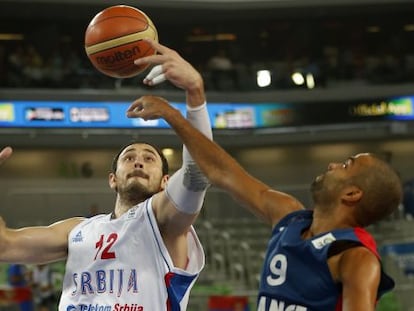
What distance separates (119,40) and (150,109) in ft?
3.29

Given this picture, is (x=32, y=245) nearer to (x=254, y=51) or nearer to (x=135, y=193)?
(x=135, y=193)

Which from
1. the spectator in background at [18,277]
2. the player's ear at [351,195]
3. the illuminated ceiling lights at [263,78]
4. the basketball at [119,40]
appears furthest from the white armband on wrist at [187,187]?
the illuminated ceiling lights at [263,78]

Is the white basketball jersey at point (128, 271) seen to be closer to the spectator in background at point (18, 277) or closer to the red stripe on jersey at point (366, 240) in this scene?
the red stripe on jersey at point (366, 240)

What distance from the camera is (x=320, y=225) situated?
12.0 feet

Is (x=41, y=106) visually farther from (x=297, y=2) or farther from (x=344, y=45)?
(x=344, y=45)

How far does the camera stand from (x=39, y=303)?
43.2 ft

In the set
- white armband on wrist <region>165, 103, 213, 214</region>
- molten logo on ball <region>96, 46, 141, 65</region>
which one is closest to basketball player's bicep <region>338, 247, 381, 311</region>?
white armband on wrist <region>165, 103, 213, 214</region>

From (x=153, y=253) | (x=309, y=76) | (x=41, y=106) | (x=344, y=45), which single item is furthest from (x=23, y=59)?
(x=153, y=253)

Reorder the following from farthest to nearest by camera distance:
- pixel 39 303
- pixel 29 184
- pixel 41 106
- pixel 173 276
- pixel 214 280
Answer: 1. pixel 29 184
2. pixel 41 106
3. pixel 214 280
4. pixel 39 303
5. pixel 173 276

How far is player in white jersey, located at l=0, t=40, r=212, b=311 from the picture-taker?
4.61 m

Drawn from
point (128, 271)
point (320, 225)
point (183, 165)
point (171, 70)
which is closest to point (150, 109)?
point (171, 70)

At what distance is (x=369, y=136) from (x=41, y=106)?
852 centimetres

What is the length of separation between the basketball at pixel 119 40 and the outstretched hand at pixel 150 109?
0.71 metres

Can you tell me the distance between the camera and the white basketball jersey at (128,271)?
462 centimetres
